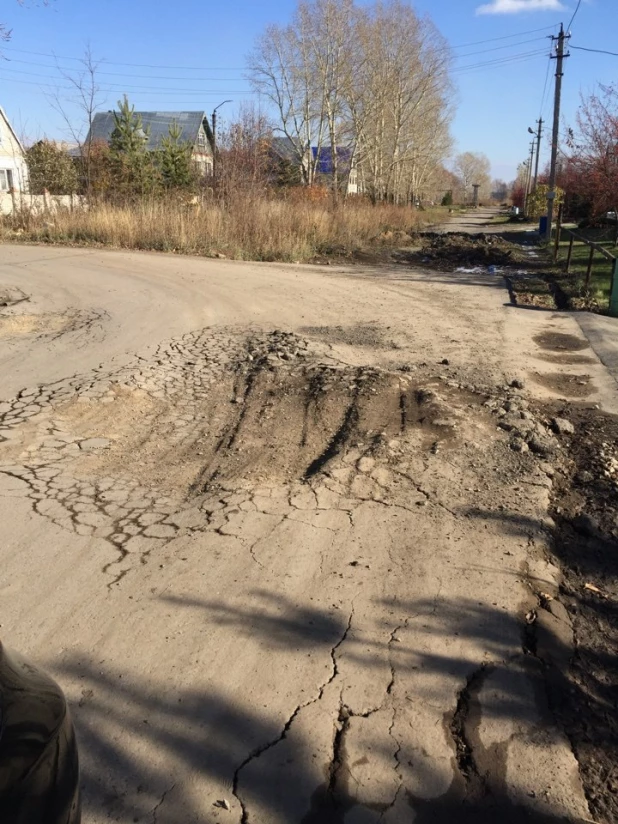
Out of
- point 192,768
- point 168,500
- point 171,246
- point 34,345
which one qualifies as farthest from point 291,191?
point 192,768

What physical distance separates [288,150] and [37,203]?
2792cm

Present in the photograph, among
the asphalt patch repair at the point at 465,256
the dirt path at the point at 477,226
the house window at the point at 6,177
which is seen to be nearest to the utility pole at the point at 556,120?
the asphalt patch repair at the point at 465,256

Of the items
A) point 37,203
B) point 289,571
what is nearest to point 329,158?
point 37,203

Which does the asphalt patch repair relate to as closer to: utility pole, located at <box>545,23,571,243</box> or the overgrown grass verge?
the overgrown grass verge

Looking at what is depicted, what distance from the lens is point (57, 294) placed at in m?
11.4

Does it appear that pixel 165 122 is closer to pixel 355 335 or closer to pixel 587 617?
pixel 355 335

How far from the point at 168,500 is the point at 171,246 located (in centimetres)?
1638

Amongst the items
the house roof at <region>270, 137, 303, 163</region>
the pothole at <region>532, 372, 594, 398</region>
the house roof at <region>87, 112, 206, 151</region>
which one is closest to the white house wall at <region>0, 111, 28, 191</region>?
the house roof at <region>87, 112, 206, 151</region>

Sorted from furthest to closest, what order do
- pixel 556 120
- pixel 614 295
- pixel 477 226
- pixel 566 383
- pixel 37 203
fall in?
1. pixel 477 226
2. pixel 556 120
3. pixel 37 203
4. pixel 614 295
5. pixel 566 383

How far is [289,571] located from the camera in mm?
3623

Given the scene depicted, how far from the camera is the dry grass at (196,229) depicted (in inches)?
774

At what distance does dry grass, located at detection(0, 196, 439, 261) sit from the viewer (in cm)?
1967

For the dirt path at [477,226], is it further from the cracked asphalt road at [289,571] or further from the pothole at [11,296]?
the cracked asphalt road at [289,571]

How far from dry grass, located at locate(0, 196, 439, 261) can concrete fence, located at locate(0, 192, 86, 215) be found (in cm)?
34
